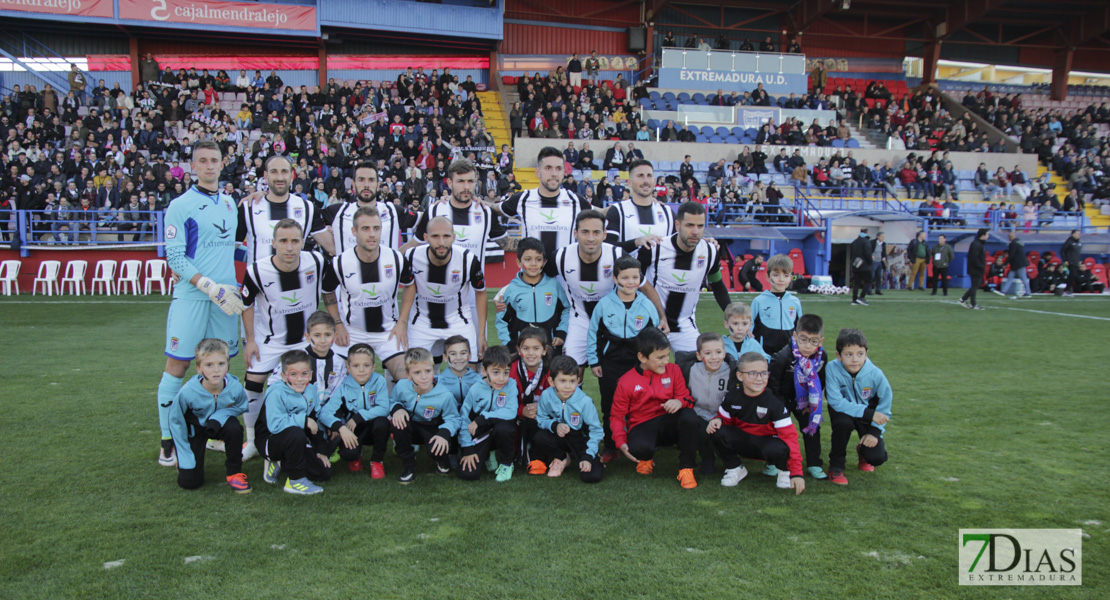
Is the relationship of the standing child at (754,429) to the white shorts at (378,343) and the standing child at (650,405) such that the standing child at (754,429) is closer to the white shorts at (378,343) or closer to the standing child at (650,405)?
the standing child at (650,405)

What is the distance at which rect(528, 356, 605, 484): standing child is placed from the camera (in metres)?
4.88

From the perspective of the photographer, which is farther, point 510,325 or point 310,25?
point 310,25

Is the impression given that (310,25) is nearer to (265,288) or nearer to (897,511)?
(265,288)

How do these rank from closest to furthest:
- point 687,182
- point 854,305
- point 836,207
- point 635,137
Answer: point 854,305, point 687,182, point 836,207, point 635,137

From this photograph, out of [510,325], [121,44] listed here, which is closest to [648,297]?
[510,325]

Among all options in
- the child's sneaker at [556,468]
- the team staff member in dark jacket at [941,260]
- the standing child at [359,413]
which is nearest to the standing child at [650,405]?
the child's sneaker at [556,468]

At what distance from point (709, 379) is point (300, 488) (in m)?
2.81

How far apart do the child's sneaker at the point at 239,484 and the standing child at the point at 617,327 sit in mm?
2416

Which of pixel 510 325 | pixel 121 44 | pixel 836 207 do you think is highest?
pixel 121 44

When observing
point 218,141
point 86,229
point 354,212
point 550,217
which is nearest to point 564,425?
point 550,217

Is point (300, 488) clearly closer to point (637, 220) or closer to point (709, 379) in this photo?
point (709, 379)

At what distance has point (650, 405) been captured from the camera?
5.04 meters

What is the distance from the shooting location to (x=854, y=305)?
1653 cm

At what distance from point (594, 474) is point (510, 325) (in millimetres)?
1574
